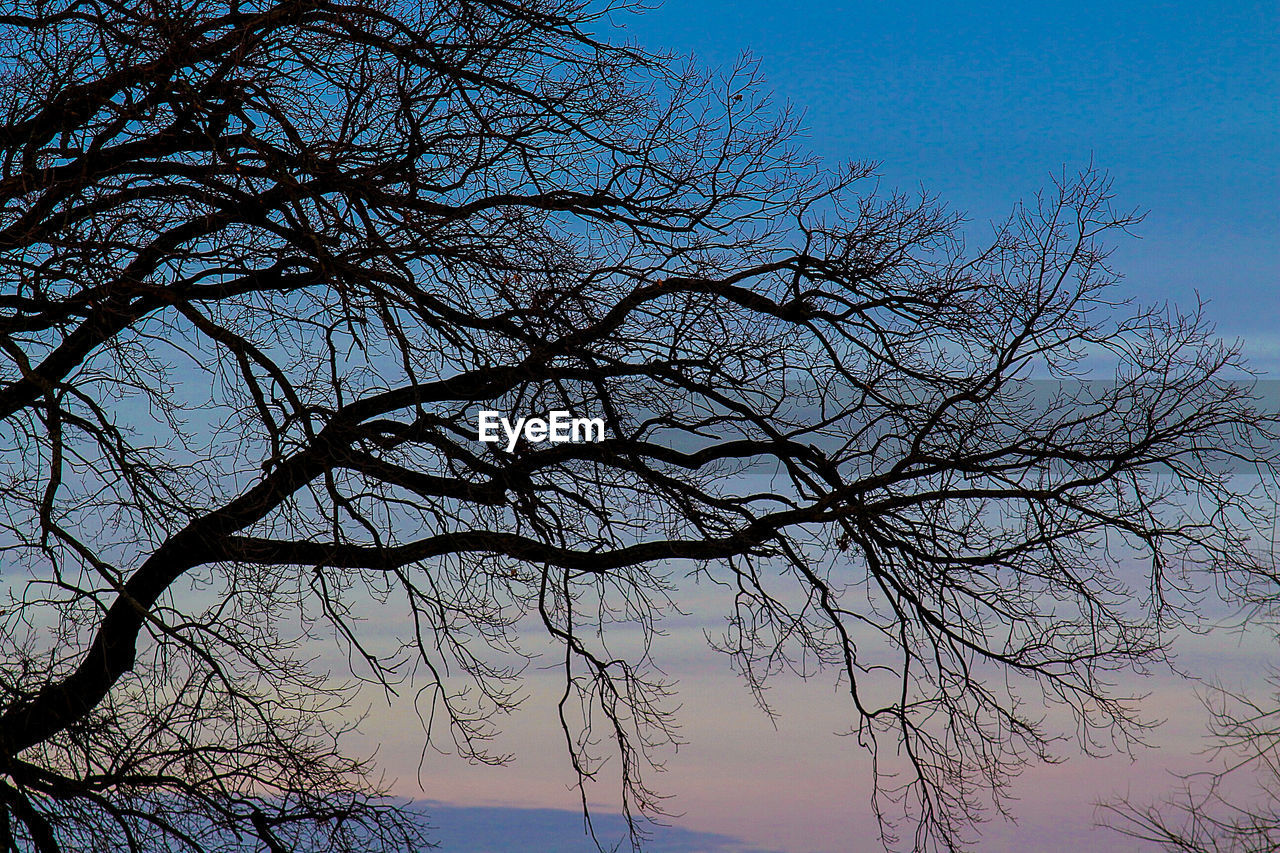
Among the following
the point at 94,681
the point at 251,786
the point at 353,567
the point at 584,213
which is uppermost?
the point at 584,213

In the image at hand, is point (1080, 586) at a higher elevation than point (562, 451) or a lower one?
lower

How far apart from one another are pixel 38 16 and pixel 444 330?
3.72 meters

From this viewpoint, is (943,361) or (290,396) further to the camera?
(943,361)

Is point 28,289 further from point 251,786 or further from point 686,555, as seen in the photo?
point 686,555

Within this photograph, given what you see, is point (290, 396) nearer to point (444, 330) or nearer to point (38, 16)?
point (444, 330)

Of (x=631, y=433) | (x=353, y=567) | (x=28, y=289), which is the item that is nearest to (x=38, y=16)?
(x=28, y=289)

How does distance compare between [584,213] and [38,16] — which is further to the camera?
[584,213]

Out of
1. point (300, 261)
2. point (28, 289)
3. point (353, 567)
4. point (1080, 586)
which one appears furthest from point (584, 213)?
point (1080, 586)

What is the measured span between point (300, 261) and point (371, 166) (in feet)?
2.47

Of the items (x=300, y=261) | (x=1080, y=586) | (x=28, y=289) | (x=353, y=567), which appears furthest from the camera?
(x=1080, y=586)

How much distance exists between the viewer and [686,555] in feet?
25.1

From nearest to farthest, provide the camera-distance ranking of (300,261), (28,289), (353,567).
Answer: (300,261), (28,289), (353,567)

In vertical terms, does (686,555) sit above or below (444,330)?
below

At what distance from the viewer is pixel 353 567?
7.41 meters
